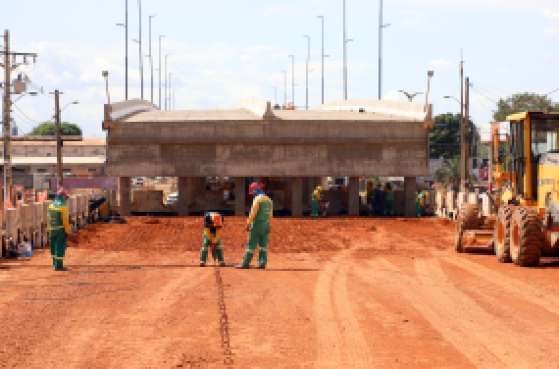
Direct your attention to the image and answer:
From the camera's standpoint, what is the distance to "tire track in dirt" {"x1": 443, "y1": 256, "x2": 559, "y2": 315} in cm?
1564

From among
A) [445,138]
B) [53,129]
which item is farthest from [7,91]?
[53,129]

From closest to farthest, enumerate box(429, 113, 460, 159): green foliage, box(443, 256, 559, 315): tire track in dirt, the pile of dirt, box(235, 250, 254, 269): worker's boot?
1. box(443, 256, 559, 315): tire track in dirt
2. box(235, 250, 254, 269): worker's boot
3. the pile of dirt
4. box(429, 113, 460, 159): green foliage

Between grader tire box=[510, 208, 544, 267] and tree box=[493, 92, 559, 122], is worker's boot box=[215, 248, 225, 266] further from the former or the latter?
tree box=[493, 92, 559, 122]

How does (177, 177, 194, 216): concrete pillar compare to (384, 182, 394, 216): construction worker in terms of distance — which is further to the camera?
(384, 182, 394, 216): construction worker

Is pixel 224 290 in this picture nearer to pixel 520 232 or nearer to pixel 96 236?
pixel 520 232

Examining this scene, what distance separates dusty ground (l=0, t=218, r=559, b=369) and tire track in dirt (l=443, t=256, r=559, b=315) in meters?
0.03

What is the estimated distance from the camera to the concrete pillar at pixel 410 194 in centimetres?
5278

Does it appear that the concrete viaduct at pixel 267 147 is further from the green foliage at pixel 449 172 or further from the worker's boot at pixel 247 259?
the green foliage at pixel 449 172

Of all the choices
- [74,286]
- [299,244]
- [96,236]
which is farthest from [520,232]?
[96,236]

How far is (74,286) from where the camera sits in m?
18.0

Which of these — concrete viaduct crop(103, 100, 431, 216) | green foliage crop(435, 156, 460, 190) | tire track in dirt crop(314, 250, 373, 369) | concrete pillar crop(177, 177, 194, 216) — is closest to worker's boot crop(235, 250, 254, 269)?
tire track in dirt crop(314, 250, 373, 369)

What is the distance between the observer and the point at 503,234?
23.5 meters

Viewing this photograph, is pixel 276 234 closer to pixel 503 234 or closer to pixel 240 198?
pixel 503 234

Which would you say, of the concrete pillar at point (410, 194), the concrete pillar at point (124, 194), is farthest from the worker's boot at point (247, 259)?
the concrete pillar at point (410, 194)
